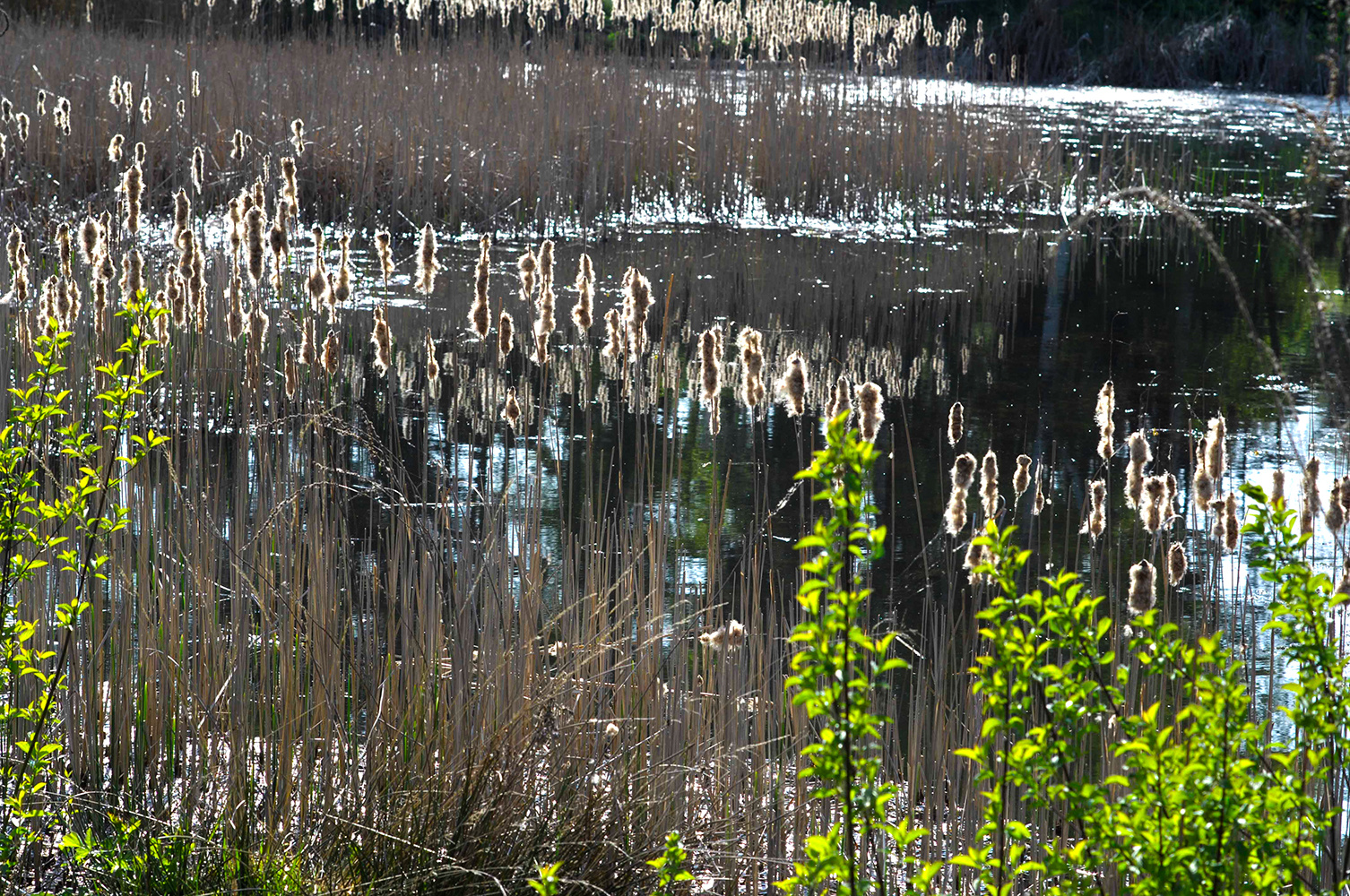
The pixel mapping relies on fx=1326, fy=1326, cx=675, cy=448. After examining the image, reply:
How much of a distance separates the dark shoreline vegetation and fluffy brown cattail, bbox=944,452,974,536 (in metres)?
0.02

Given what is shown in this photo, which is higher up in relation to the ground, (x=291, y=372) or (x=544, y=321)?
(x=544, y=321)

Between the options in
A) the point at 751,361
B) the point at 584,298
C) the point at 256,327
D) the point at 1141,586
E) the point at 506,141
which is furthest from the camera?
the point at 506,141

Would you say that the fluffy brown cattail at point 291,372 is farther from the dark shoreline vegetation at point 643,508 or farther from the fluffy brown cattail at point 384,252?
the fluffy brown cattail at point 384,252

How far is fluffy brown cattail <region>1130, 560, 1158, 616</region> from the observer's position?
5.67 ft

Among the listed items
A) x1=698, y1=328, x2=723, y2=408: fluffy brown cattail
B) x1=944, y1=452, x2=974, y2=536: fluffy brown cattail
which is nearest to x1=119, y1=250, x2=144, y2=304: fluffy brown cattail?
x1=698, y1=328, x2=723, y2=408: fluffy brown cattail

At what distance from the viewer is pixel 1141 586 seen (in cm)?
175

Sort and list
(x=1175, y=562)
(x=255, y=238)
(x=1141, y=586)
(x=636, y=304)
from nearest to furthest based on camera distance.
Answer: (x=1141, y=586), (x=1175, y=562), (x=636, y=304), (x=255, y=238)

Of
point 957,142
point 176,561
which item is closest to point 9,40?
point 957,142

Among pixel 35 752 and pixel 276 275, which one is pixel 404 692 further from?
pixel 276 275

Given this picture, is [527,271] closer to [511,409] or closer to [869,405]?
[511,409]

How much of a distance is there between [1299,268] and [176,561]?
22.9 feet

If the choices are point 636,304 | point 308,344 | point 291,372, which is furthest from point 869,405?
point 291,372

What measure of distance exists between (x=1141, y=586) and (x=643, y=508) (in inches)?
55.9

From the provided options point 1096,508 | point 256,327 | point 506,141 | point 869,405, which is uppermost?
point 506,141
